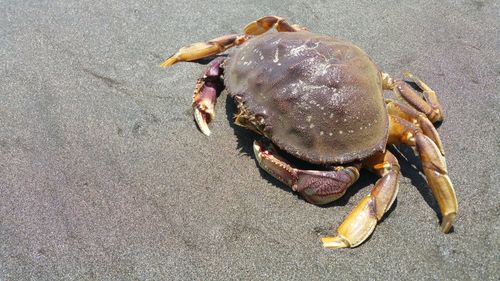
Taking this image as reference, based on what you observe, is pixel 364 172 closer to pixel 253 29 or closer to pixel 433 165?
pixel 433 165

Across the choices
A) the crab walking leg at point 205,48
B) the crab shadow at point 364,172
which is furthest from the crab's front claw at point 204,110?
the crab walking leg at point 205,48

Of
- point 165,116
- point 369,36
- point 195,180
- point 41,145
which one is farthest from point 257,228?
point 369,36

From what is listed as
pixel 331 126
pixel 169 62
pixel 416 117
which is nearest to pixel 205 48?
pixel 169 62

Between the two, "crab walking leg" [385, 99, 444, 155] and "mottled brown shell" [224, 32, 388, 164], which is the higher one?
"mottled brown shell" [224, 32, 388, 164]

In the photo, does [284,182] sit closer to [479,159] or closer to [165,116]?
[165,116]

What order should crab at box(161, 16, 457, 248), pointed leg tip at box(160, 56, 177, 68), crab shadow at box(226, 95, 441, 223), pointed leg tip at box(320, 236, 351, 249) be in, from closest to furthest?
pointed leg tip at box(320, 236, 351, 249), crab at box(161, 16, 457, 248), crab shadow at box(226, 95, 441, 223), pointed leg tip at box(160, 56, 177, 68)

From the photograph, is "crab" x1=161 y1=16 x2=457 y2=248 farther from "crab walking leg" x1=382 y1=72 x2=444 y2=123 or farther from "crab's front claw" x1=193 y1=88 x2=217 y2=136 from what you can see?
"crab's front claw" x1=193 y1=88 x2=217 y2=136

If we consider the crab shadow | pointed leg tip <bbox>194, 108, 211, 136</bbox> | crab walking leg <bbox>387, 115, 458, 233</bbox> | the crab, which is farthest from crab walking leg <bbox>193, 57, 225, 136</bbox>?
crab walking leg <bbox>387, 115, 458, 233</bbox>
